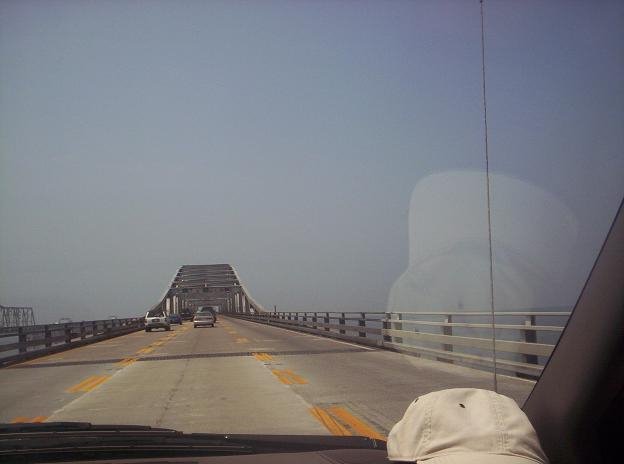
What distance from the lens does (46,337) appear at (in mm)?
23109

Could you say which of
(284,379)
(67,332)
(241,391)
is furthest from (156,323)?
(241,391)

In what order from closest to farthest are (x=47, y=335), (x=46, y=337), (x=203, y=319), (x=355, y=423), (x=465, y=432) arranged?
(x=465, y=432) → (x=355, y=423) → (x=46, y=337) → (x=47, y=335) → (x=203, y=319)

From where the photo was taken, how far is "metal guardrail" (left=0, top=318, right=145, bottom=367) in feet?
61.0

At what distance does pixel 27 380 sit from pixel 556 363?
12.7 metres

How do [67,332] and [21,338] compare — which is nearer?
[21,338]

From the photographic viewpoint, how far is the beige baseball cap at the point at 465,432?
212 cm

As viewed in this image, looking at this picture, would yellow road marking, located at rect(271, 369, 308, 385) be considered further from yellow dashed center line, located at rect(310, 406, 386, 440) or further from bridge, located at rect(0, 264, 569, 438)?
yellow dashed center line, located at rect(310, 406, 386, 440)

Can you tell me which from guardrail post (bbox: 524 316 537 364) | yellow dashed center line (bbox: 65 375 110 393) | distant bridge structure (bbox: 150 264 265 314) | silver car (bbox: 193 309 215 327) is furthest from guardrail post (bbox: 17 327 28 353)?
distant bridge structure (bbox: 150 264 265 314)

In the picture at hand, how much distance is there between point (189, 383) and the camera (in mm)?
11203

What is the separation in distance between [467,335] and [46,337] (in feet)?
63.2

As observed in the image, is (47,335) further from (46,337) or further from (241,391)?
(241,391)

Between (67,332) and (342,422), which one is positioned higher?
(342,422)

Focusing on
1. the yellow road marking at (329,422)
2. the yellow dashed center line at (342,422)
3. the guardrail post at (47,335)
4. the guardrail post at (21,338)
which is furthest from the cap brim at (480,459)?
the guardrail post at (47,335)

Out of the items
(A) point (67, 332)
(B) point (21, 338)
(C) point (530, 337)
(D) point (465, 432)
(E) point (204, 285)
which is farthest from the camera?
(E) point (204, 285)
